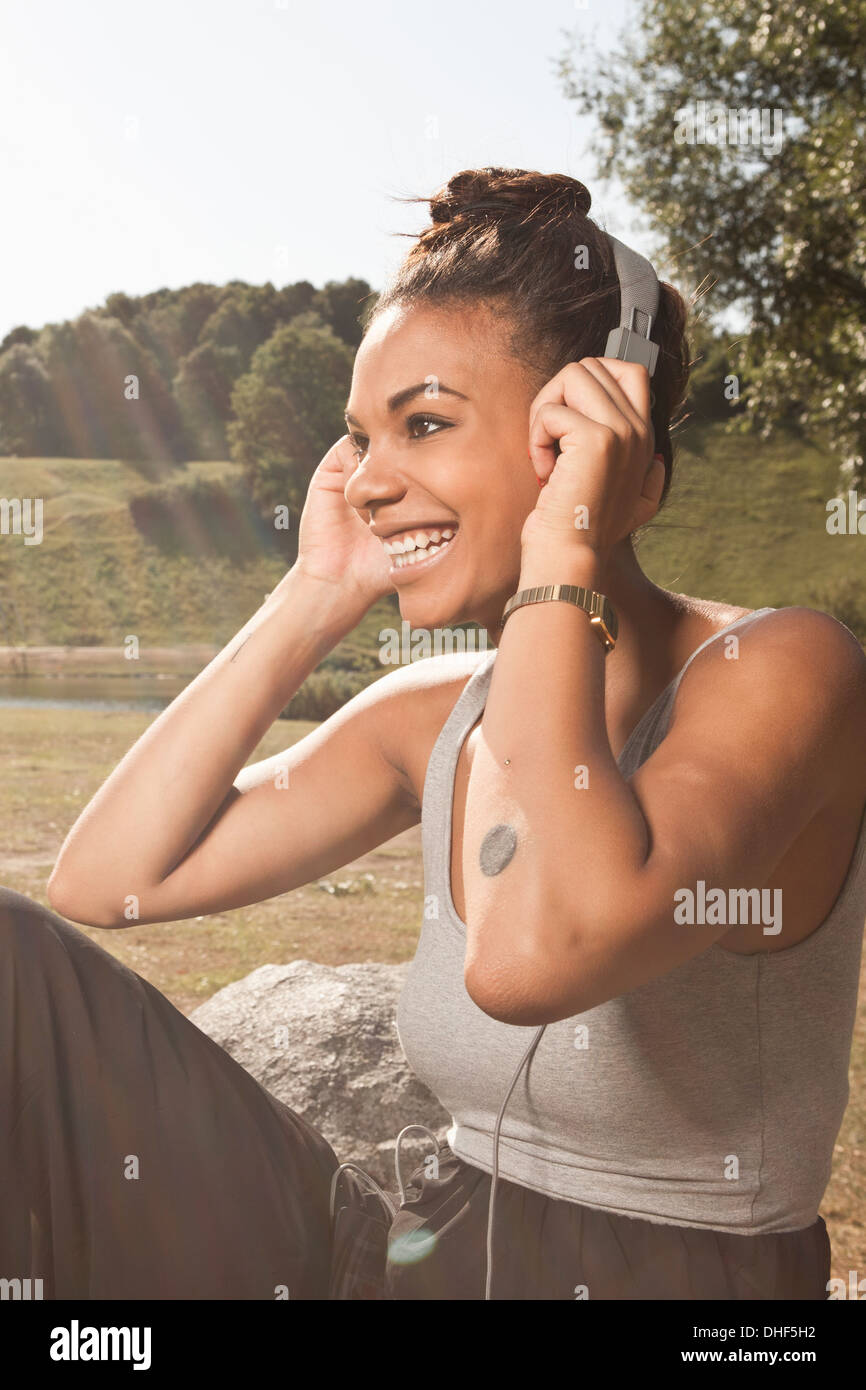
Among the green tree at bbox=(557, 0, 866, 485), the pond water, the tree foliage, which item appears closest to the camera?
the green tree at bbox=(557, 0, 866, 485)

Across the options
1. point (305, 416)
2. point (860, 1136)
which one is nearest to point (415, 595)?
point (860, 1136)

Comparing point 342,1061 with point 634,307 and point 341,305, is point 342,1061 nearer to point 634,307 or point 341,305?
point 634,307

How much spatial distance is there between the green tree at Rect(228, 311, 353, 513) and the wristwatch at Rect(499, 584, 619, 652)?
2918 centimetres

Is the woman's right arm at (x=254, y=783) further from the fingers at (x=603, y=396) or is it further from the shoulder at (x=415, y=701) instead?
the fingers at (x=603, y=396)

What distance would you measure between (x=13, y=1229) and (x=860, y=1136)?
3.73 metres

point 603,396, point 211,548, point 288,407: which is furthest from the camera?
point 288,407

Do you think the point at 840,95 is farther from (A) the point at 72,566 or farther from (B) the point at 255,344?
(B) the point at 255,344

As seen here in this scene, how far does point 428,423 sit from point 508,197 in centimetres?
46

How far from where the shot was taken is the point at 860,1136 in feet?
15.4

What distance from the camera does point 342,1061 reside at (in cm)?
326

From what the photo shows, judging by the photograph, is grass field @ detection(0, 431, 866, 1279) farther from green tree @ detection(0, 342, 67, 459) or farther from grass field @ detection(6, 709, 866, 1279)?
green tree @ detection(0, 342, 67, 459)

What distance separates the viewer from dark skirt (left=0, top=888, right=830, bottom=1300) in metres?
1.83

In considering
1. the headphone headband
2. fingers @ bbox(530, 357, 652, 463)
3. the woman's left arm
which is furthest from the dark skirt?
the headphone headband

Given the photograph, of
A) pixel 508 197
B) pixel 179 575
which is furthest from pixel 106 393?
pixel 508 197
